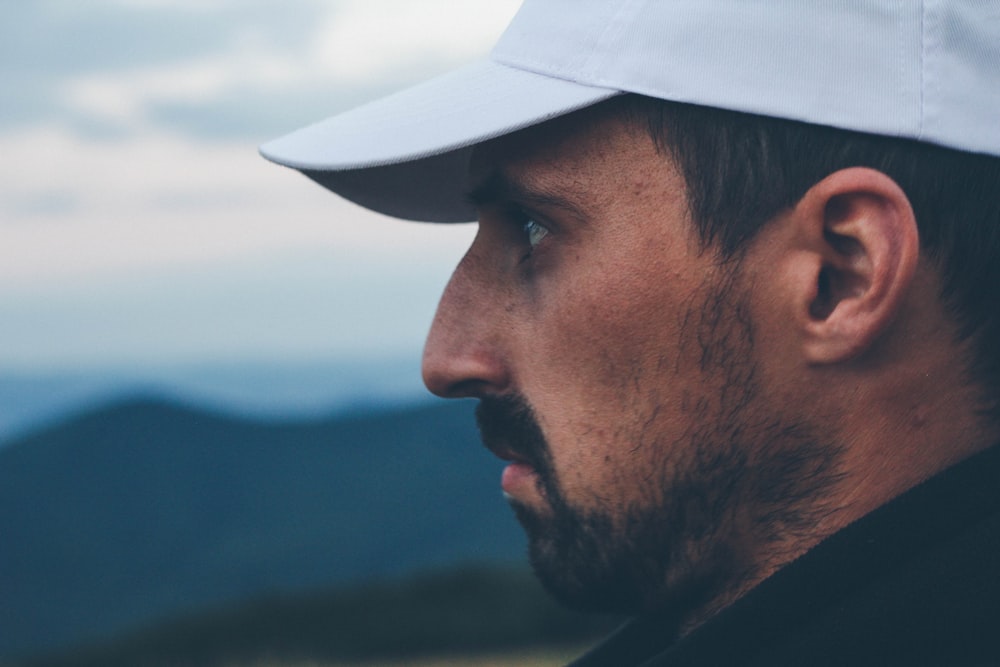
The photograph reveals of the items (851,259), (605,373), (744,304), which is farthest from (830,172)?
(605,373)

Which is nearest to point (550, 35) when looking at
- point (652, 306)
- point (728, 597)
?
point (652, 306)

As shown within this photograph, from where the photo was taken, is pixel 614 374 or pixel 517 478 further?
pixel 517 478

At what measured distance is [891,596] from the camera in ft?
5.36

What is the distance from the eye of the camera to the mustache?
2.09 meters

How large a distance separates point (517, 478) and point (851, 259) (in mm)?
713

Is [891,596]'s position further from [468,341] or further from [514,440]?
[468,341]

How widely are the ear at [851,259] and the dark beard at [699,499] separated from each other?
11 centimetres

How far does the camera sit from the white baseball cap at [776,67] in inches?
70.7

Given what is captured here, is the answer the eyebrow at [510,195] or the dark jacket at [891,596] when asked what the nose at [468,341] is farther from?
the dark jacket at [891,596]

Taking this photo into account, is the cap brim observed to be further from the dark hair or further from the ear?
the ear

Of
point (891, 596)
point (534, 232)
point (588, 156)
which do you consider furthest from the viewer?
point (534, 232)

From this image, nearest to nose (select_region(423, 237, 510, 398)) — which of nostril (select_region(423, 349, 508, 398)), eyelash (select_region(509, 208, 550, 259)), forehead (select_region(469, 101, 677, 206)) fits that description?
nostril (select_region(423, 349, 508, 398))

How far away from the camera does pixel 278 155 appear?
7.41 ft

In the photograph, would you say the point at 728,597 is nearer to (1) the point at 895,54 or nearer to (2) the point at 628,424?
(2) the point at 628,424
